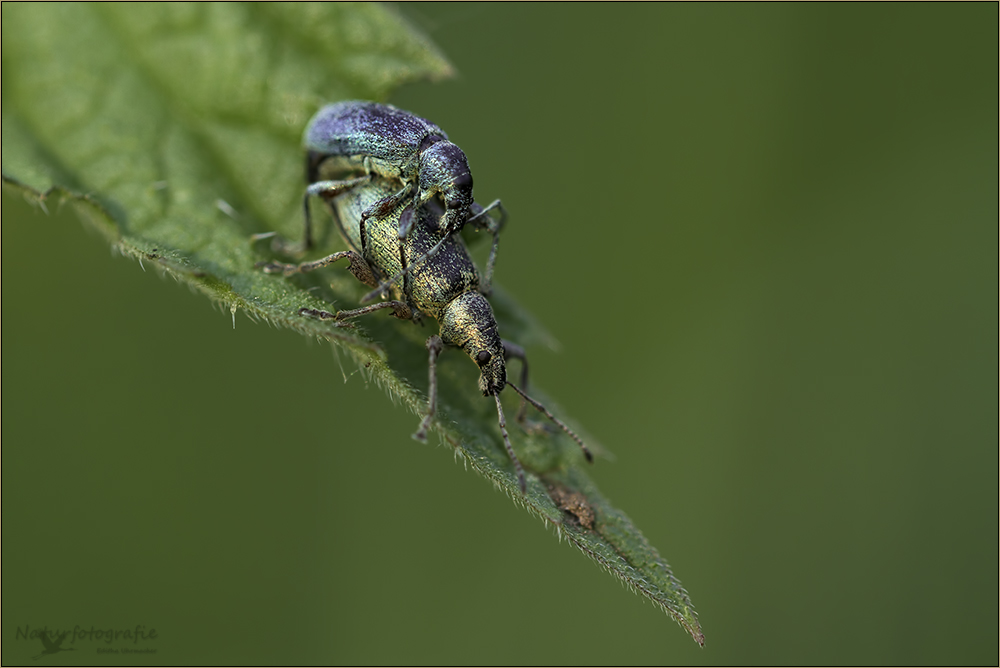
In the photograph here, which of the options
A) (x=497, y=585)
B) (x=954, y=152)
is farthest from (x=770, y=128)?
(x=497, y=585)

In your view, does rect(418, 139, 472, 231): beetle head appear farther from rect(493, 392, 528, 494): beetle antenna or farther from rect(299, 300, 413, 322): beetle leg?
rect(493, 392, 528, 494): beetle antenna

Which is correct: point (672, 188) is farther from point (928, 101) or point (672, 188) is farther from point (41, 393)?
point (41, 393)

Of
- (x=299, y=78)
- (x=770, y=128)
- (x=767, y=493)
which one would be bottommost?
(x=767, y=493)

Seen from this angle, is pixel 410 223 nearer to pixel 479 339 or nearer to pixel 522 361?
pixel 479 339

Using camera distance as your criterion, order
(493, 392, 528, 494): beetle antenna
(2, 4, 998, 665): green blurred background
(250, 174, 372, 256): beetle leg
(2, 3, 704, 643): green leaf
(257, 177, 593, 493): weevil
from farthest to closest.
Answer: (2, 4, 998, 665): green blurred background → (250, 174, 372, 256): beetle leg → (257, 177, 593, 493): weevil → (2, 3, 704, 643): green leaf → (493, 392, 528, 494): beetle antenna

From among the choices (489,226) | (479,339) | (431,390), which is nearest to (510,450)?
(431,390)

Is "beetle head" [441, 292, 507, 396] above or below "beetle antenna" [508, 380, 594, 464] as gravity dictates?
above

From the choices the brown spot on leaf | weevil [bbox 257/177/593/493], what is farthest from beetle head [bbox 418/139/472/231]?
the brown spot on leaf
